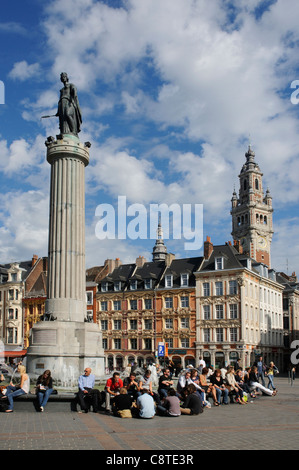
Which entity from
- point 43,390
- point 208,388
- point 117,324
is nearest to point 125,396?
point 43,390

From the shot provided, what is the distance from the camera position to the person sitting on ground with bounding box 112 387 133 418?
13.5 m

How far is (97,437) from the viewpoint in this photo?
1038 cm

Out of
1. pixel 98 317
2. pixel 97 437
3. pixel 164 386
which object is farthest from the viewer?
pixel 98 317

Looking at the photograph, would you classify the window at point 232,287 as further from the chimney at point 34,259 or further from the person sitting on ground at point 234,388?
the person sitting on ground at point 234,388

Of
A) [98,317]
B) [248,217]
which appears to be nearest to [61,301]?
[98,317]

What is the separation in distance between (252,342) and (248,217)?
2174 inches

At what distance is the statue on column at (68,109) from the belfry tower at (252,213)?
83387 mm

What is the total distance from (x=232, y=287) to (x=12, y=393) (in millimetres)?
41797

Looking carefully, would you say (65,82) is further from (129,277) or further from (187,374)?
(129,277)

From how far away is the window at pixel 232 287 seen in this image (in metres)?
53.6

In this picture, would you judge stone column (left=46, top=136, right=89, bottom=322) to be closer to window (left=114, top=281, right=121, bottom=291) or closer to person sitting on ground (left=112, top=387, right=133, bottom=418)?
person sitting on ground (left=112, top=387, right=133, bottom=418)

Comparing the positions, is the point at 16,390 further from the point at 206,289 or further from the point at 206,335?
the point at 206,289

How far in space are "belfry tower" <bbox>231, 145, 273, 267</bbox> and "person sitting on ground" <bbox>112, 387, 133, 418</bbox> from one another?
3536 inches

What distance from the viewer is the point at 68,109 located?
2145cm
